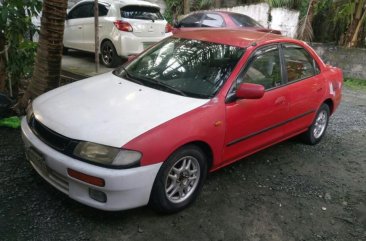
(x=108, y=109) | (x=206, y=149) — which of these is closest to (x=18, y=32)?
(x=108, y=109)

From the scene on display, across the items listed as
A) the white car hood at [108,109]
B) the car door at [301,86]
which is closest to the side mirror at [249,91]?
the white car hood at [108,109]

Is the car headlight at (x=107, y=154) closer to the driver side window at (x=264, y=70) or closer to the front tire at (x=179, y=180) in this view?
the front tire at (x=179, y=180)

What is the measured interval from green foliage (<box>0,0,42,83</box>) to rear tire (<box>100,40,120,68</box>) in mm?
3067

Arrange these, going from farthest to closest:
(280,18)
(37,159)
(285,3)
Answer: (280,18), (285,3), (37,159)

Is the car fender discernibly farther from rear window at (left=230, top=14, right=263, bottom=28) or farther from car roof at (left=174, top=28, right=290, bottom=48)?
rear window at (left=230, top=14, right=263, bottom=28)

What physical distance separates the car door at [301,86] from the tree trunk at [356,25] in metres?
7.13

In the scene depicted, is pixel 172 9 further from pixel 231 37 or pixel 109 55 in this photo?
pixel 231 37

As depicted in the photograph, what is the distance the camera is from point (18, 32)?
539cm

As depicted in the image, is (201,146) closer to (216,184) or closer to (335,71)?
(216,184)

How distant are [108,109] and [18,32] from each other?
9.14ft

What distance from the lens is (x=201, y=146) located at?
11.7 feet

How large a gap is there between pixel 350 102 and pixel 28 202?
6983 mm

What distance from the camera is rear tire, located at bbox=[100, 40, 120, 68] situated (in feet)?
29.6

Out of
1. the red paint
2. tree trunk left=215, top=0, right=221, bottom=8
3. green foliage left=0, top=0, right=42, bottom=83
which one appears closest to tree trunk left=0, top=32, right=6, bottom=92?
green foliage left=0, top=0, right=42, bottom=83
